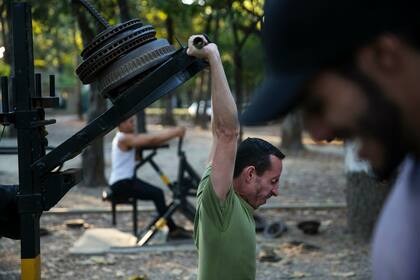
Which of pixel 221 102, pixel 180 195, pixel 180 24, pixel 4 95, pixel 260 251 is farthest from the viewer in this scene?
pixel 180 24

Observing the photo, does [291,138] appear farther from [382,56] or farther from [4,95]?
[382,56]

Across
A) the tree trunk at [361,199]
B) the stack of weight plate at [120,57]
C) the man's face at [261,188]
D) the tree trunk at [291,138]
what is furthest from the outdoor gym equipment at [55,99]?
the tree trunk at [291,138]

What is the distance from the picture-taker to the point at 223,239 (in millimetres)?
2463

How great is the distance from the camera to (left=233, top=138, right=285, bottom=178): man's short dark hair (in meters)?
2.76

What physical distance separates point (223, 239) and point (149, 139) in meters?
4.86

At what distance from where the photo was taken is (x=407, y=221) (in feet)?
3.36

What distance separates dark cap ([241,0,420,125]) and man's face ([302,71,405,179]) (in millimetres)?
28

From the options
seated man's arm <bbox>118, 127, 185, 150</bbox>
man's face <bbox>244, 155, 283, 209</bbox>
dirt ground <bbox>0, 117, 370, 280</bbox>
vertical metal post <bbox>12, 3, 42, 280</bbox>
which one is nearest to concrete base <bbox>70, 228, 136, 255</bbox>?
dirt ground <bbox>0, 117, 370, 280</bbox>

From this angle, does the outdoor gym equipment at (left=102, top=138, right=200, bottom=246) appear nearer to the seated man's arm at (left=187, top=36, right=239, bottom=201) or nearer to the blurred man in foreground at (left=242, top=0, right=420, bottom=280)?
the seated man's arm at (left=187, top=36, right=239, bottom=201)

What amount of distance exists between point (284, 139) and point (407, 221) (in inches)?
675

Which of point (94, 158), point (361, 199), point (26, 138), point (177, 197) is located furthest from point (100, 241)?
point (26, 138)

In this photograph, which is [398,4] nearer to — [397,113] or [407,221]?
[397,113]

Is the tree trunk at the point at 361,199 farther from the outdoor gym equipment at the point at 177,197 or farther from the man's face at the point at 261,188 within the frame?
the man's face at the point at 261,188

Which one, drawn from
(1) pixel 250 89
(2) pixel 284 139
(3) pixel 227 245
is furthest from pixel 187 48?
(1) pixel 250 89
